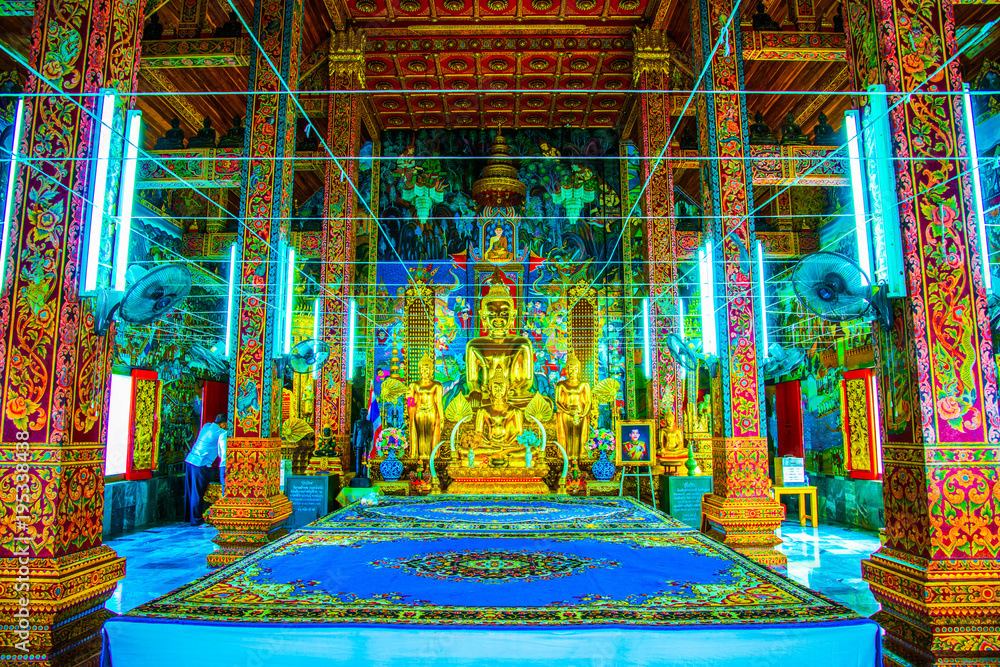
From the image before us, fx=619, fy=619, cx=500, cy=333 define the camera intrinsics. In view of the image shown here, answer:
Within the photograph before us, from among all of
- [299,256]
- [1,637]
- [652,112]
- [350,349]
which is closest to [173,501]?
[350,349]

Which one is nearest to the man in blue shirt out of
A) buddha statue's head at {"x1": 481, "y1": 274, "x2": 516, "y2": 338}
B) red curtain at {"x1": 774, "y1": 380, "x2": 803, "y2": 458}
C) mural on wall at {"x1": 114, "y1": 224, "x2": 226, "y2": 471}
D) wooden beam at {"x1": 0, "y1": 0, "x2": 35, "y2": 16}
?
mural on wall at {"x1": 114, "y1": 224, "x2": 226, "y2": 471}

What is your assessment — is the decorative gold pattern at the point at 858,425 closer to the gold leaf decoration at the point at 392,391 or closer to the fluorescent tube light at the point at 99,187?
the gold leaf decoration at the point at 392,391

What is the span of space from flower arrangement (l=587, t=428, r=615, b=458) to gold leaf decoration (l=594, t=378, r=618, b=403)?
0.97m

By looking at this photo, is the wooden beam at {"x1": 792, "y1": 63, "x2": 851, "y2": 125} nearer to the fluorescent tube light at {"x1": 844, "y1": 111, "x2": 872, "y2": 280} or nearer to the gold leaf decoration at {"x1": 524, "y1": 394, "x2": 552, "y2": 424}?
the fluorescent tube light at {"x1": 844, "y1": 111, "x2": 872, "y2": 280}

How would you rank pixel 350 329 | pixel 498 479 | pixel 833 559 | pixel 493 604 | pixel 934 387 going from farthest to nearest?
pixel 498 479 < pixel 350 329 < pixel 833 559 < pixel 934 387 < pixel 493 604

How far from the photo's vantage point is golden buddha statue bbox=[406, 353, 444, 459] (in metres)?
10.6

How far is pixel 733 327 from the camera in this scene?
589cm

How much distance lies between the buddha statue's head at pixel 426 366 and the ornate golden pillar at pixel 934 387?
9.27m

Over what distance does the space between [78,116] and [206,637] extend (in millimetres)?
2934

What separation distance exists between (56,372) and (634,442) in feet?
23.3

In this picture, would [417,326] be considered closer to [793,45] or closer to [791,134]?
[791,134]

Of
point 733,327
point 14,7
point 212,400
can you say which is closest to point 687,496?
point 733,327

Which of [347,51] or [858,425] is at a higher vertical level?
[347,51]

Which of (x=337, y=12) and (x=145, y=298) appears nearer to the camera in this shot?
(x=145, y=298)
